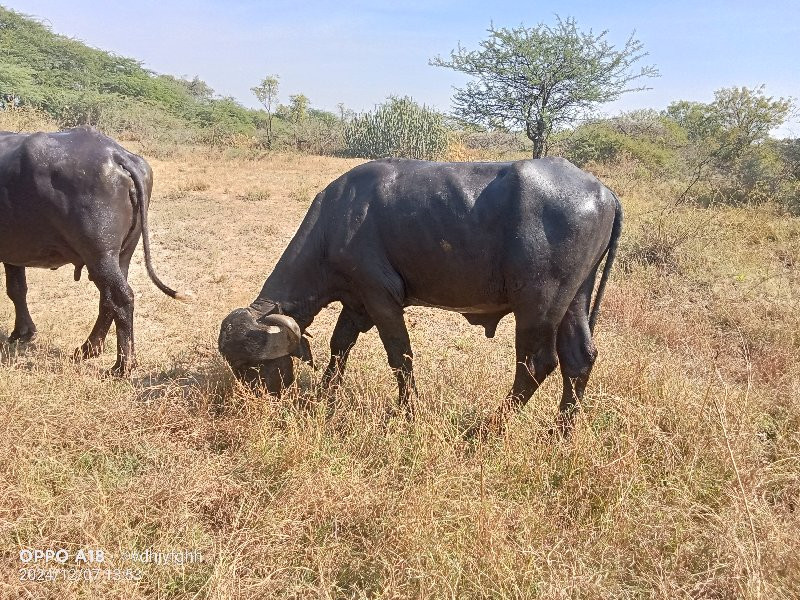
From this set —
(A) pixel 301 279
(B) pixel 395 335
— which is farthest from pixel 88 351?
(B) pixel 395 335

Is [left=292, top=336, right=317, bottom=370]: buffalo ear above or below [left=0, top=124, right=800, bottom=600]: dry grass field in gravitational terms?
above

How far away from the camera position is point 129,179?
4.32 meters

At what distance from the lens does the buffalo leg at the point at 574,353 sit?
3586 millimetres

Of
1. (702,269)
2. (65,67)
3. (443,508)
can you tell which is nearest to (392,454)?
(443,508)

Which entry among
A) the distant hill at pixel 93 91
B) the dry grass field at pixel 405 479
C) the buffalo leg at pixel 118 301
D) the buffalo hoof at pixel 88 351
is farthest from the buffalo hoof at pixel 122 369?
the distant hill at pixel 93 91

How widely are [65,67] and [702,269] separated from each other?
32864 millimetres

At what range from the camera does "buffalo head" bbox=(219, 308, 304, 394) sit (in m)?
3.46

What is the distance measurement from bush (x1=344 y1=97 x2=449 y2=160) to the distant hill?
6912 mm

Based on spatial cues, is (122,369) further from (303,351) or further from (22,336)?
(303,351)

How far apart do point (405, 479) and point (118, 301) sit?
298 cm

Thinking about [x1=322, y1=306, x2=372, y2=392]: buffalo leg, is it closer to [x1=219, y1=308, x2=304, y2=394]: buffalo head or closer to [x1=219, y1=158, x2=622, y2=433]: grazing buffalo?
[x1=219, y1=158, x2=622, y2=433]: grazing buffalo

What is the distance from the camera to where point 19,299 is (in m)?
4.87

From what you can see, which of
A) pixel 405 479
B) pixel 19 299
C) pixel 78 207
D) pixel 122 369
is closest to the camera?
pixel 405 479

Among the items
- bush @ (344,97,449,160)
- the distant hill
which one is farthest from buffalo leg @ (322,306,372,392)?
the distant hill
